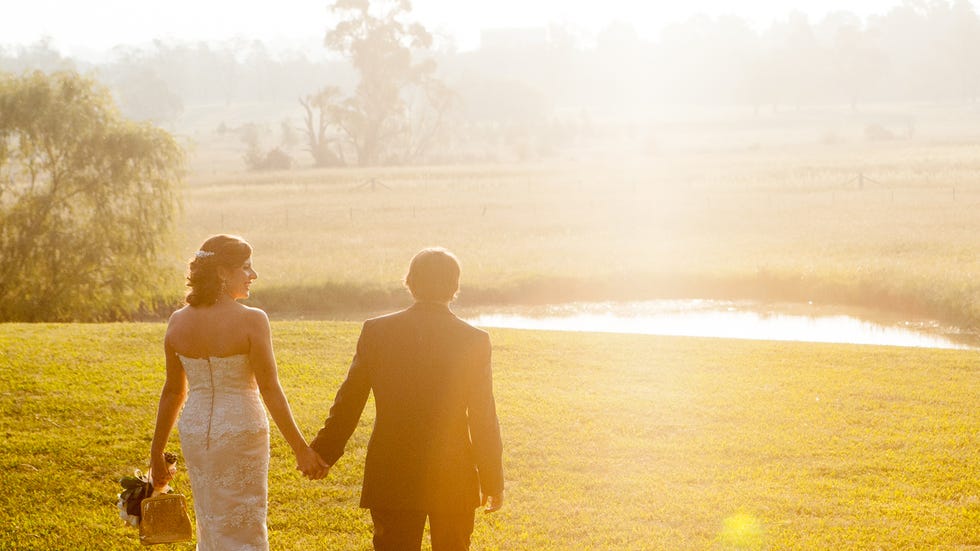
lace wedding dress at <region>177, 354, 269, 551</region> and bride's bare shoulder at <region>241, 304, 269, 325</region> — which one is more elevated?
bride's bare shoulder at <region>241, 304, 269, 325</region>

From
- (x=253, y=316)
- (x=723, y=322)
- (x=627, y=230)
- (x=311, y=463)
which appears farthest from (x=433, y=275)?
(x=627, y=230)

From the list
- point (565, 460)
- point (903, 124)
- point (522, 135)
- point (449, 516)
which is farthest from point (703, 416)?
point (903, 124)

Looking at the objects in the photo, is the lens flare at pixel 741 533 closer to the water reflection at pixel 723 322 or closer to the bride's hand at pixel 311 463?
the bride's hand at pixel 311 463

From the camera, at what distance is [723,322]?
1089 inches

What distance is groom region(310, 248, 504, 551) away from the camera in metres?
5.59

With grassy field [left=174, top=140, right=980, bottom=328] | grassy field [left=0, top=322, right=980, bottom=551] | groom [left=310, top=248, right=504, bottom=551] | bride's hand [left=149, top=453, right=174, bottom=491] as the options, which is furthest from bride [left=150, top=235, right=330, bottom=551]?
grassy field [left=174, top=140, right=980, bottom=328]

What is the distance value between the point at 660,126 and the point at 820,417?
11895 cm

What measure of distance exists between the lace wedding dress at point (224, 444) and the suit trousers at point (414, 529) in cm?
72

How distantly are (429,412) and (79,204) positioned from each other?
26.4 metres

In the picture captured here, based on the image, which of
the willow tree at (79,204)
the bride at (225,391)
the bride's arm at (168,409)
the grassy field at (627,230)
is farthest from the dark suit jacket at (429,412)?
the willow tree at (79,204)

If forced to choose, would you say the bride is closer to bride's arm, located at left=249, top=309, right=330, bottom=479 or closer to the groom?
bride's arm, located at left=249, top=309, right=330, bottom=479

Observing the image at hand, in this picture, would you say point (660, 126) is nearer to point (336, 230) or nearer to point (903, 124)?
point (903, 124)

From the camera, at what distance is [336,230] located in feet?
150

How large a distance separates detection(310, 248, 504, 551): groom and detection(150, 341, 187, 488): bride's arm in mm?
1038
